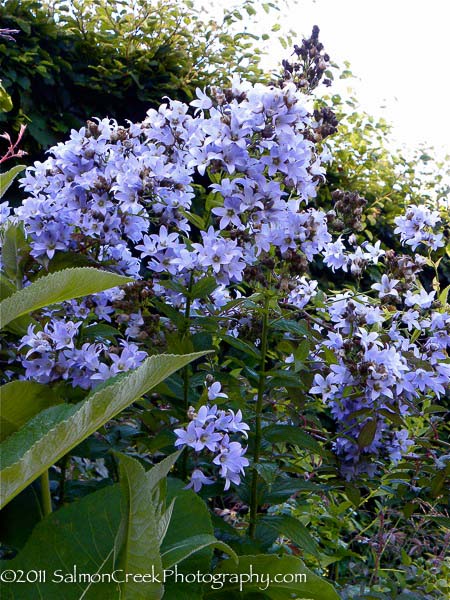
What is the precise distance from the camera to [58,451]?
82cm

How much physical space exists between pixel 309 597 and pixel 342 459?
0.63m

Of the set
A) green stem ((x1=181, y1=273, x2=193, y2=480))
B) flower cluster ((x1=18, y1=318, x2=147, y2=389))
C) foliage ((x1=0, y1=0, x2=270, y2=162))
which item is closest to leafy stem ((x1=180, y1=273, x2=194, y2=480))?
green stem ((x1=181, y1=273, x2=193, y2=480))

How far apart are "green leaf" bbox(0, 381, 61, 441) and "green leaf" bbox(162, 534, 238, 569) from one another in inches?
12.3

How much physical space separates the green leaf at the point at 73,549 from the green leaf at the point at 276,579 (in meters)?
0.29

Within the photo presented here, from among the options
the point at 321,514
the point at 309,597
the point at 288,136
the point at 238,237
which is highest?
the point at 288,136

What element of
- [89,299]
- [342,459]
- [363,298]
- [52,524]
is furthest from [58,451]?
[363,298]

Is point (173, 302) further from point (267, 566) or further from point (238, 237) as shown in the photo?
point (267, 566)

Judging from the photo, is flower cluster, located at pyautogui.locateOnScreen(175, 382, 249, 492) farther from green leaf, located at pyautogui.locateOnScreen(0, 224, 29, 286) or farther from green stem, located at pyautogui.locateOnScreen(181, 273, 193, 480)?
green leaf, located at pyautogui.locateOnScreen(0, 224, 29, 286)

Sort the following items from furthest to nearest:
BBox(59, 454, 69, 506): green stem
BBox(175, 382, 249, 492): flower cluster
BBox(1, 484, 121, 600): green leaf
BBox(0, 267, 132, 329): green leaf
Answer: BBox(59, 454, 69, 506): green stem → BBox(175, 382, 249, 492): flower cluster → BBox(1, 484, 121, 600): green leaf → BBox(0, 267, 132, 329): green leaf

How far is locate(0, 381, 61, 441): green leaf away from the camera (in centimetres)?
112

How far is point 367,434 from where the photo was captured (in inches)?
68.4

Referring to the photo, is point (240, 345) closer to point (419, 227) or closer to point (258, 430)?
point (258, 430)

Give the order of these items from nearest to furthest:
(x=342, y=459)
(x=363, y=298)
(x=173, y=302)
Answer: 1. (x=173, y=302)
2. (x=342, y=459)
3. (x=363, y=298)

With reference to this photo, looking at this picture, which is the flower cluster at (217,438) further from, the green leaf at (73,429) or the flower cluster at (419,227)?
the flower cluster at (419,227)
